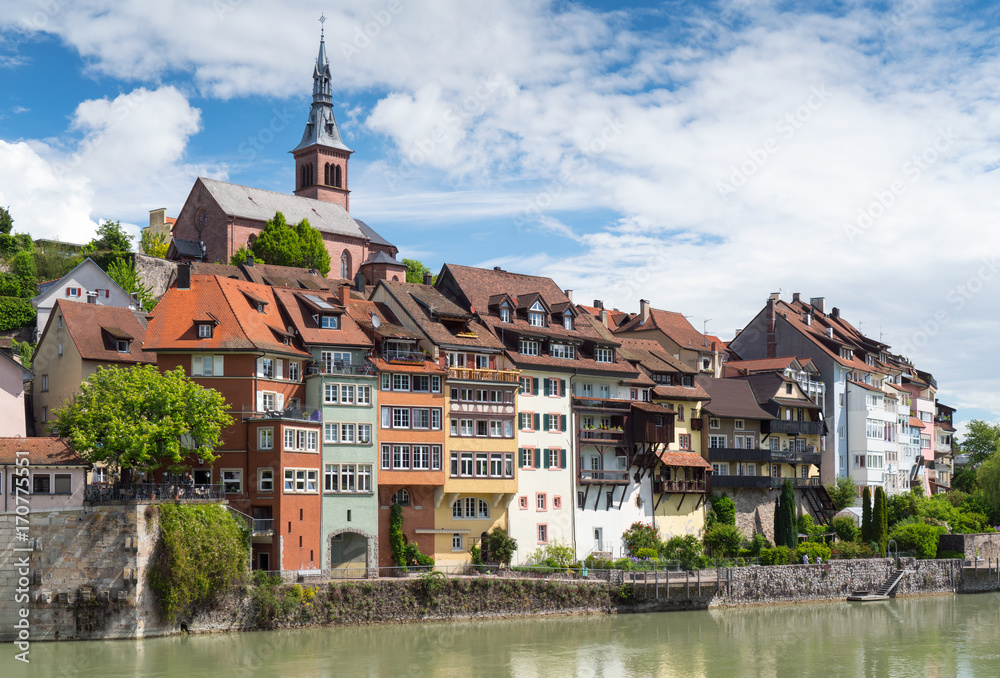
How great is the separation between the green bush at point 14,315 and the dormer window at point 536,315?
39.2 m

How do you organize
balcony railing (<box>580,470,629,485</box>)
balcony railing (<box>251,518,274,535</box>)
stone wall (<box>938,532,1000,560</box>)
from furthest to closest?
stone wall (<box>938,532,1000,560</box>), balcony railing (<box>580,470,629,485</box>), balcony railing (<box>251,518,274,535</box>)

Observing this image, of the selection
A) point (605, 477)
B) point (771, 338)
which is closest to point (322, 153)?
point (771, 338)

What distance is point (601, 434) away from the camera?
7644 centimetres

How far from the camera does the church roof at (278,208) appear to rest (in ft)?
387

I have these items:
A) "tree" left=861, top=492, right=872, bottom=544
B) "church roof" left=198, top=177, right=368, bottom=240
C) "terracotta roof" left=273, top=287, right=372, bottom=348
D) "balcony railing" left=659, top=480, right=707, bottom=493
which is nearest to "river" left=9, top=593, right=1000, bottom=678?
"balcony railing" left=659, top=480, right=707, bottom=493

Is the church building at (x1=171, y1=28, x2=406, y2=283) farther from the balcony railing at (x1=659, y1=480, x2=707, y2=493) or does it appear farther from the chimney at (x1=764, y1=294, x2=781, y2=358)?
the balcony railing at (x1=659, y1=480, x2=707, y2=493)

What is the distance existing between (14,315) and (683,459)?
50.4 metres

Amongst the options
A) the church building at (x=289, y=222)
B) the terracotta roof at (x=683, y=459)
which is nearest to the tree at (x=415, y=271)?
the church building at (x=289, y=222)

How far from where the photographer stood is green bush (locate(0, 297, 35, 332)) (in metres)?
87.7

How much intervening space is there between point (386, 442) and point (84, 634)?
19.2 m

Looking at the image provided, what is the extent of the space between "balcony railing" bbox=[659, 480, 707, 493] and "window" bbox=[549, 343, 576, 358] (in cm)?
1098

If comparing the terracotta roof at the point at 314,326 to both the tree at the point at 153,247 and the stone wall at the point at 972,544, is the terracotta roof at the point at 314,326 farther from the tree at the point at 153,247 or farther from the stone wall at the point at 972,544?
the stone wall at the point at 972,544

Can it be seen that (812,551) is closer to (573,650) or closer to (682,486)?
(682,486)

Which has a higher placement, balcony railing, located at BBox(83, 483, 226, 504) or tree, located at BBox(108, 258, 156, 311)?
tree, located at BBox(108, 258, 156, 311)
